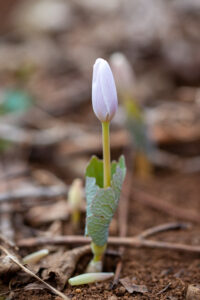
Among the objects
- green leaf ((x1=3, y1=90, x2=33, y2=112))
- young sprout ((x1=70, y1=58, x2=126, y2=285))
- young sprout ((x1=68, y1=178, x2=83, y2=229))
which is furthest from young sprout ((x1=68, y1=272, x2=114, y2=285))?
green leaf ((x1=3, y1=90, x2=33, y2=112))

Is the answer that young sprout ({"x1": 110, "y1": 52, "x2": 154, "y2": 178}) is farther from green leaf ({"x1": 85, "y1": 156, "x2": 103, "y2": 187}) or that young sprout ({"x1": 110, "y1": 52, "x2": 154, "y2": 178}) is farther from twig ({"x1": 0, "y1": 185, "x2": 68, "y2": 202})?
green leaf ({"x1": 85, "y1": 156, "x2": 103, "y2": 187})

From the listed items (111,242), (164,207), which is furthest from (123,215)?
(111,242)

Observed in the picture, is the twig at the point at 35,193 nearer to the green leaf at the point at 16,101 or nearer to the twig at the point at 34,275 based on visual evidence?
the twig at the point at 34,275

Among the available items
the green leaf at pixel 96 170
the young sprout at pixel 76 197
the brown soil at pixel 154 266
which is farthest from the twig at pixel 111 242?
the green leaf at pixel 96 170

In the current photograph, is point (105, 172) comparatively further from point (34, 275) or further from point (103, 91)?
point (34, 275)

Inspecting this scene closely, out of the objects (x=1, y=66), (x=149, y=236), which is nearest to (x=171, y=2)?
(x=1, y=66)
